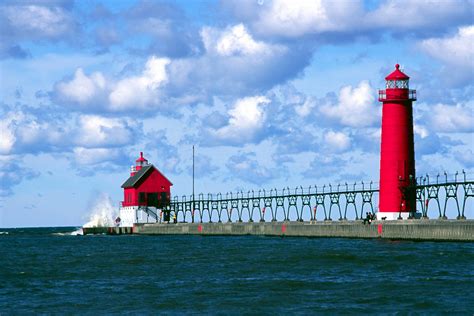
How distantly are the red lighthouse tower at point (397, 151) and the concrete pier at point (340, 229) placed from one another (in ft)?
5.79

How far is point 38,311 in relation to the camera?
94.5 ft

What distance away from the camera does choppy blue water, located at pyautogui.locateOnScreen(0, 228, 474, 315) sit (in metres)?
28.7

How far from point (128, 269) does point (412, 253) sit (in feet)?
44.9

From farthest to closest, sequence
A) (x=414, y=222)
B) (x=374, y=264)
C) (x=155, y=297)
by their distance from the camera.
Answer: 1. (x=414, y=222)
2. (x=374, y=264)
3. (x=155, y=297)

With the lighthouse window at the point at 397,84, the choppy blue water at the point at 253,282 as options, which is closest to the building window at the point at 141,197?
the lighthouse window at the point at 397,84

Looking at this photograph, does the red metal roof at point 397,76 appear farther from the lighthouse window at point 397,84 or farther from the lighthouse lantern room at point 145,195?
the lighthouse lantern room at point 145,195

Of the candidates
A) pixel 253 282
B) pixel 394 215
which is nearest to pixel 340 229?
pixel 394 215

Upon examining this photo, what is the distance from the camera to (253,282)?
35000 millimetres

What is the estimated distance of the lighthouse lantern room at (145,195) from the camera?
100750 mm

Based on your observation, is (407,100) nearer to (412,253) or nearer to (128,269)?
(412,253)

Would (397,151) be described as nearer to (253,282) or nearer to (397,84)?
(397,84)

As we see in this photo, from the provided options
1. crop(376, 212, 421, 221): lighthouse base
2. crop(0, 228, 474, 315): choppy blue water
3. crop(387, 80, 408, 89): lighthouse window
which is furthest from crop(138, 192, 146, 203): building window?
crop(0, 228, 474, 315): choppy blue water

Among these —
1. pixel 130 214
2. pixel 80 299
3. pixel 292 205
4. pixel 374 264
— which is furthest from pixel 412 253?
pixel 130 214

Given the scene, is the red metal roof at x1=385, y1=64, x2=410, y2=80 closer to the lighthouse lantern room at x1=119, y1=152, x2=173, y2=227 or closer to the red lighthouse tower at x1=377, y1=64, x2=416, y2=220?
the red lighthouse tower at x1=377, y1=64, x2=416, y2=220
